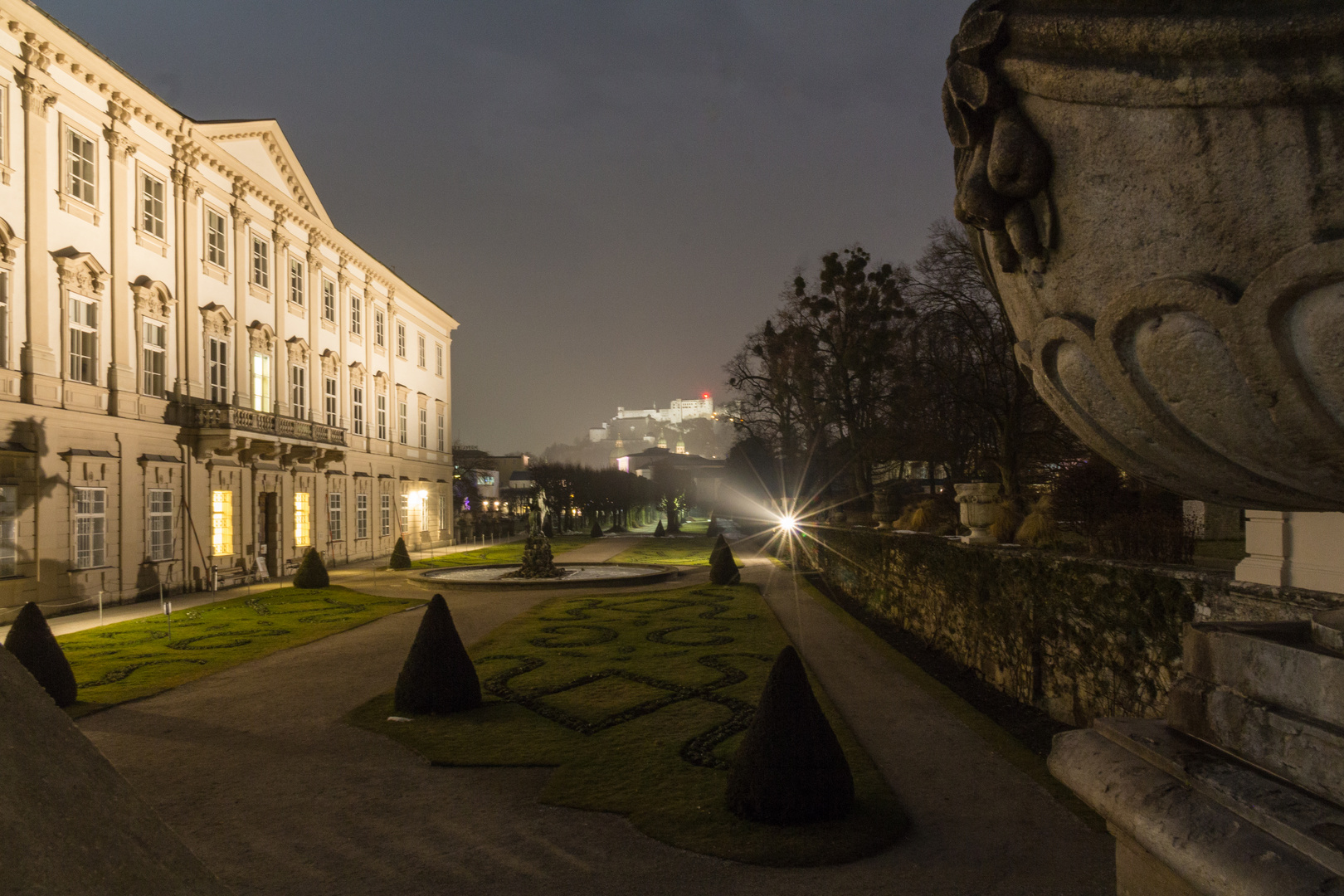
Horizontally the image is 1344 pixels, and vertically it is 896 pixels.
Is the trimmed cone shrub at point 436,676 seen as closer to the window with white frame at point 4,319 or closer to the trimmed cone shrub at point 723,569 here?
the window with white frame at point 4,319

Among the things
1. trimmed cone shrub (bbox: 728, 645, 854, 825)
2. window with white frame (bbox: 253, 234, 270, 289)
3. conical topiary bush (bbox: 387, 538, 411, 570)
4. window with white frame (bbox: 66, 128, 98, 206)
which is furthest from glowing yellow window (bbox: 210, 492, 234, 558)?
trimmed cone shrub (bbox: 728, 645, 854, 825)

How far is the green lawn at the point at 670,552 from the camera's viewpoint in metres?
31.7

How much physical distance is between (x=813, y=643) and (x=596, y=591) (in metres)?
8.79

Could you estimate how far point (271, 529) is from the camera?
26.0 m

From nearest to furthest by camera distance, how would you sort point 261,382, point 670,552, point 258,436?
point 258,436
point 261,382
point 670,552

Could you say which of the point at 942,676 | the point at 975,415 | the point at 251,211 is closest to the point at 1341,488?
the point at 942,676

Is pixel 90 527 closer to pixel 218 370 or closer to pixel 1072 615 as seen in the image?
pixel 218 370

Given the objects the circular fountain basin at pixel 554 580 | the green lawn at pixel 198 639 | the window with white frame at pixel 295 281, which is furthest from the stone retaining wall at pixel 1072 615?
the window with white frame at pixel 295 281

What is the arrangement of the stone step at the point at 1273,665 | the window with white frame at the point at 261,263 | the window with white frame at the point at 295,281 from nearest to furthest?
the stone step at the point at 1273,665
the window with white frame at the point at 261,263
the window with white frame at the point at 295,281

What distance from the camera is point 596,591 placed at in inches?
845

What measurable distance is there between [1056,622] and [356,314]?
31135 mm

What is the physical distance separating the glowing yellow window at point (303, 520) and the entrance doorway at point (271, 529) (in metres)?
1.39

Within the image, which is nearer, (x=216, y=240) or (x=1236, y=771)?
(x=1236, y=771)

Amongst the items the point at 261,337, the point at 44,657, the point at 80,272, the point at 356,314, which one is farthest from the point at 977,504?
the point at 356,314
